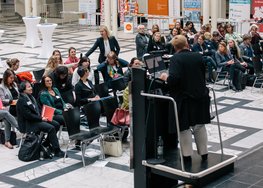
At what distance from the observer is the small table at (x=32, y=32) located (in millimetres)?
23109

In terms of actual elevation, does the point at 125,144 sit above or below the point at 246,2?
below

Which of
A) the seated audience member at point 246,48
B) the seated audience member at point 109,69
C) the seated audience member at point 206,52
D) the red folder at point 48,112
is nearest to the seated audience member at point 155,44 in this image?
the seated audience member at point 206,52

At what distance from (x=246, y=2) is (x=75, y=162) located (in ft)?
51.3

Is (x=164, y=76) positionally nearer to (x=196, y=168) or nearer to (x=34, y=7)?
(x=196, y=168)

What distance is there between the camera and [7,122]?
10.7 metres

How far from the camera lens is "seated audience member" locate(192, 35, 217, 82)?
15.5 meters

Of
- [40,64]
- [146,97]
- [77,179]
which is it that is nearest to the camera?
[146,97]

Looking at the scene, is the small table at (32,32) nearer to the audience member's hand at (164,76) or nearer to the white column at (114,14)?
the white column at (114,14)

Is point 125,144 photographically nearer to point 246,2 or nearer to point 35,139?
point 35,139

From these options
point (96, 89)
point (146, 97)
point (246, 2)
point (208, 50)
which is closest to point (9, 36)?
point (246, 2)

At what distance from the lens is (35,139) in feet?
32.8

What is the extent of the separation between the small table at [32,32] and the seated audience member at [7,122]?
12.8m

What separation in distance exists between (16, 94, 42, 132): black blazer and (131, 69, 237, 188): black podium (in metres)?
2.73

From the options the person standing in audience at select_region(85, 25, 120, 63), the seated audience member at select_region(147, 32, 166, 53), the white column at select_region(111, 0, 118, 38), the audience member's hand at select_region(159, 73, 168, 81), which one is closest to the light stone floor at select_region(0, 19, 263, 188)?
the seated audience member at select_region(147, 32, 166, 53)
